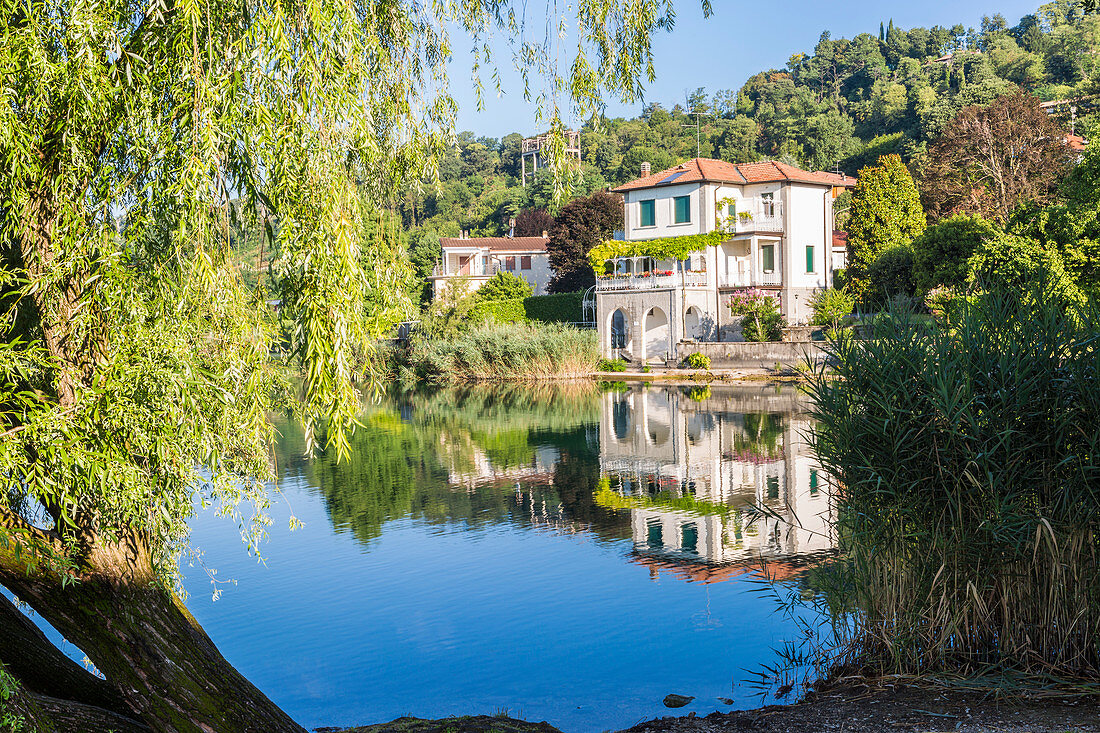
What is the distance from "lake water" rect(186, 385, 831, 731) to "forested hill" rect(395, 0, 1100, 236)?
28.7 metres

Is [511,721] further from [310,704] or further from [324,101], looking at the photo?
[324,101]

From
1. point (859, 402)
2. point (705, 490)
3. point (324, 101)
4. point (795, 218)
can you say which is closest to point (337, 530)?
point (705, 490)

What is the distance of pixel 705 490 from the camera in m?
16.1

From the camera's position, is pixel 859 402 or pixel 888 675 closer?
pixel 888 675

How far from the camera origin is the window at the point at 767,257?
134 ft

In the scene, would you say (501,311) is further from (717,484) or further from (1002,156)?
(717,484)

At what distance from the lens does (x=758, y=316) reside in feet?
121

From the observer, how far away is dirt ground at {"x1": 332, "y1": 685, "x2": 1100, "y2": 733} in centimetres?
531

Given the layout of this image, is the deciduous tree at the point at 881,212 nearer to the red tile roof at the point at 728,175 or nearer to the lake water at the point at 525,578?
the red tile roof at the point at 728,175

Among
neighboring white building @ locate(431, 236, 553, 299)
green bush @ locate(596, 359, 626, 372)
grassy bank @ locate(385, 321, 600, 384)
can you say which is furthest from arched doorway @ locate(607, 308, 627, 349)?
neighboring white building @ locate(431, 236, 553, 299)

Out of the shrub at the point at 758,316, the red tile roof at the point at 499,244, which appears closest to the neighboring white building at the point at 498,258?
the red tile roof at the point at 499,244

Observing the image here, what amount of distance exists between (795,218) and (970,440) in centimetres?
3590

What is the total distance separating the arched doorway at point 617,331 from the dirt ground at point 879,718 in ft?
111

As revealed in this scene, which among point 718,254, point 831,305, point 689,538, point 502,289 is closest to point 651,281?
point 718,254
